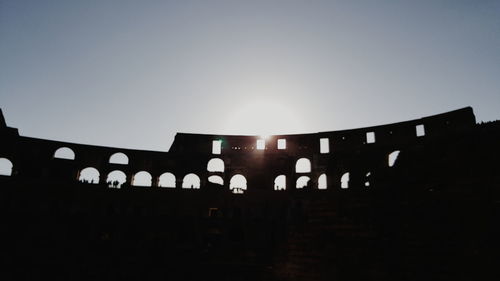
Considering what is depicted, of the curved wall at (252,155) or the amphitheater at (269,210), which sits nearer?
the amphitheater at (269,210)

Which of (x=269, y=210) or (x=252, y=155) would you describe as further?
(x=252, y=155)

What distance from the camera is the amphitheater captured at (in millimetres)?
10750

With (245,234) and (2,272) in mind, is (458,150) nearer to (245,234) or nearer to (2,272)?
(245,234)

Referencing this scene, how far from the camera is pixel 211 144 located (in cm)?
3088

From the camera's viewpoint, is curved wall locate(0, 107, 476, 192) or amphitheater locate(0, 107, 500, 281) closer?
amphitheater locate(0, 107, 500, 281)

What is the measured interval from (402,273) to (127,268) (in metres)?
14.8

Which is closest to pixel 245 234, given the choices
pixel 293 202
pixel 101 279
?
pixel 293 202

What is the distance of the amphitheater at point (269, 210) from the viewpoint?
35.3 feet

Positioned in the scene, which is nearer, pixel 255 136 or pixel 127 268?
pixel 127 268

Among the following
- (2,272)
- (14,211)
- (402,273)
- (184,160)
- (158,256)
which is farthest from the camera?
(184,160)

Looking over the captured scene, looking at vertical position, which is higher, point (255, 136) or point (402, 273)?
point (255, 136)

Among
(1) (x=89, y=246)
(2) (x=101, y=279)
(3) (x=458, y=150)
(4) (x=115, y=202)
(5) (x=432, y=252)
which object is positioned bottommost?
(2) (x=101, y=279)

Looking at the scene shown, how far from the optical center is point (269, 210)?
24.1 metres

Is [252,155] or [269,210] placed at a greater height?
[252,155]
